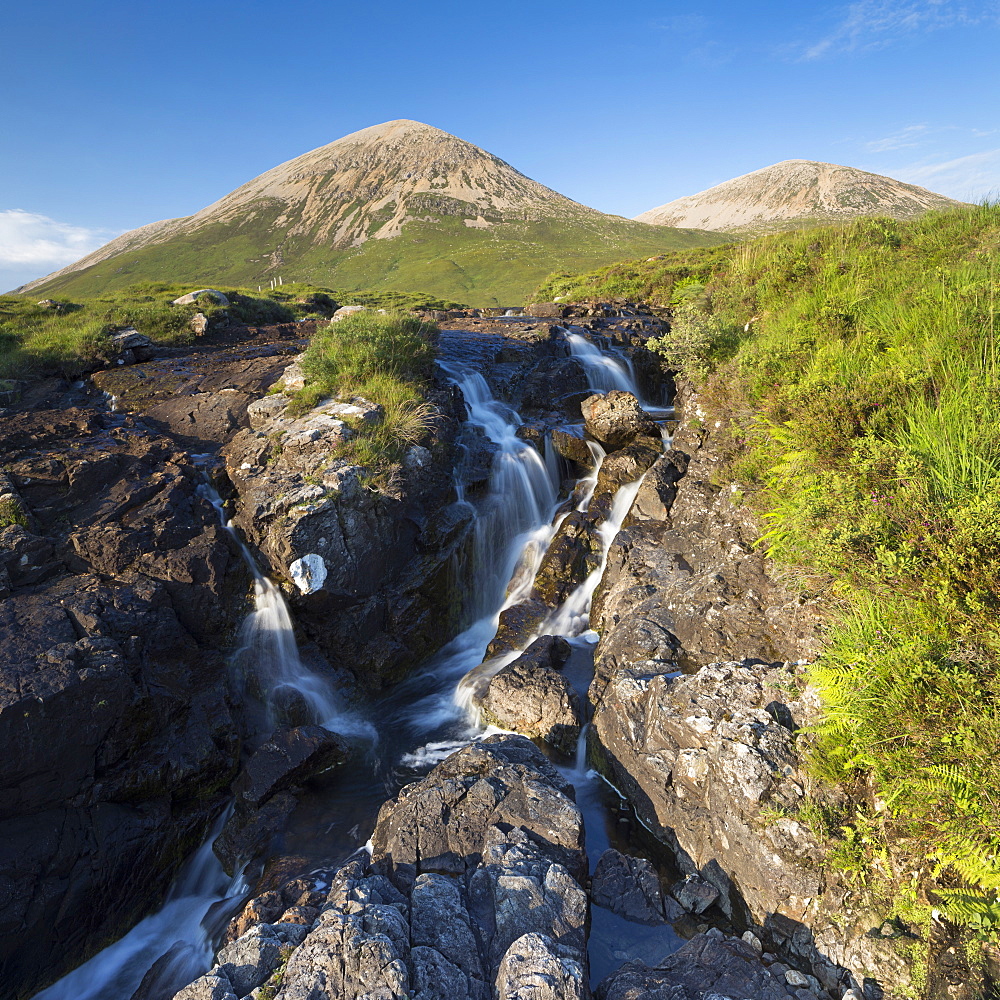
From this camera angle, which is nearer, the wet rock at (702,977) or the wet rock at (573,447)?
the wet rock at (702,977)

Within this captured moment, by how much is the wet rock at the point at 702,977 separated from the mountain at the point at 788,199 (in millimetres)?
119845

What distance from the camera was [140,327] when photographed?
21109mm

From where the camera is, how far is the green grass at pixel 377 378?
1195cm

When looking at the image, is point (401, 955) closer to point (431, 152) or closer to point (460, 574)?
point (460, 574)

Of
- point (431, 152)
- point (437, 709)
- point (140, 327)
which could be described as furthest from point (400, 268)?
point (437, 709)

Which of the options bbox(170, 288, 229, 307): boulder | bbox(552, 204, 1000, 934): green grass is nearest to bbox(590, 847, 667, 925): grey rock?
bbox(552, 204, 1000, 934): green grass

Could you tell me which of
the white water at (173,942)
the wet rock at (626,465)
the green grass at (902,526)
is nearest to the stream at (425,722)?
the white water at (173,942)

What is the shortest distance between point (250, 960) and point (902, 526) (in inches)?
284

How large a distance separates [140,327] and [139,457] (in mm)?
12618

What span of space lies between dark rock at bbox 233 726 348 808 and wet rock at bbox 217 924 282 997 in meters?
3.75

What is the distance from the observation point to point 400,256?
126 metres

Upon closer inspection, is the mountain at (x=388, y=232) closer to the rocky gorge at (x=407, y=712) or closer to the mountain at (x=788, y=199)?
the mountain at (x=788, y=199)

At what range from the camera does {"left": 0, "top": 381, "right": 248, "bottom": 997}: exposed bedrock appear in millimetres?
6906

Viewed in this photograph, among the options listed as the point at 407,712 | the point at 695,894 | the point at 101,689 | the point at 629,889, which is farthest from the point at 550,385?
the point at 695,894
